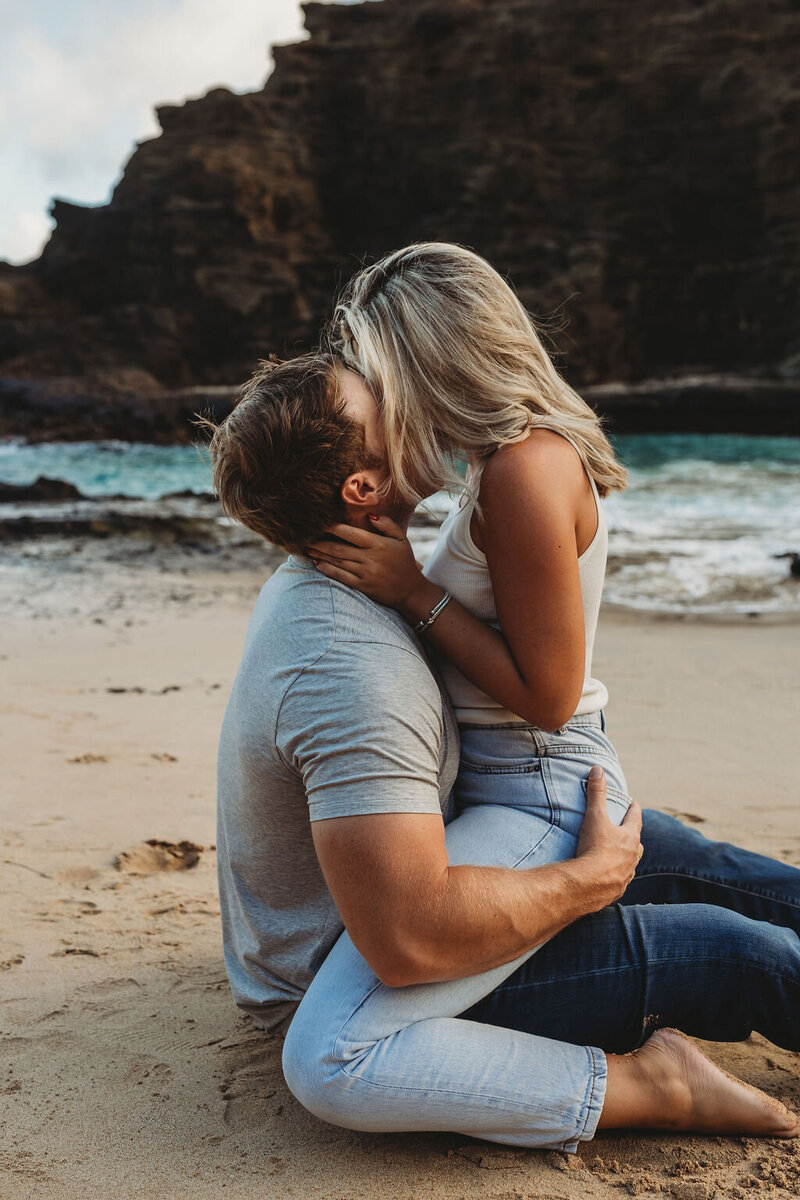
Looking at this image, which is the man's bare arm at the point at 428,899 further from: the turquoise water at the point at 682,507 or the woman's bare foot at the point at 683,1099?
the turquoise water at the point at 682,507

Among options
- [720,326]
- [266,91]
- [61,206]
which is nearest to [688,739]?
[720,326]

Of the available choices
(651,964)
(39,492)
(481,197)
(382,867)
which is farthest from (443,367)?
(481,197)

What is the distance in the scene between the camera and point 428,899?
54.0 inches

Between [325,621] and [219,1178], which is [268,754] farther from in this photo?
[219,1178]

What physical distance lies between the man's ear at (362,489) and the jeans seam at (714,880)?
95 cm

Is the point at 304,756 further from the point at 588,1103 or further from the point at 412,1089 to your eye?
the point at 588,1103

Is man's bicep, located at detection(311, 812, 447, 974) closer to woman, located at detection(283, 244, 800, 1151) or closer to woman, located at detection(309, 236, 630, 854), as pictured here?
woman, located at detection(283, 244, 800, 1151)

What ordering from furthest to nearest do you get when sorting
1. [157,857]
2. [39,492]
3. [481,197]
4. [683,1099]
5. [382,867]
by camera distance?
[481,197]
[39,492]
[157,857]
[683,1099]
[382,867]

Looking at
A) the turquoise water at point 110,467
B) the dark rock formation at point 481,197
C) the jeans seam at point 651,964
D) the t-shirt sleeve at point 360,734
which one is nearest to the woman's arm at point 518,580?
the t-shirt sleeve at point 360,734

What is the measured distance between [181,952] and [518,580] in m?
1.33

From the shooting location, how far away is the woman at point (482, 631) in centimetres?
150

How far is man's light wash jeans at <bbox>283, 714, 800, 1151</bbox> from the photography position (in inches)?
58.9

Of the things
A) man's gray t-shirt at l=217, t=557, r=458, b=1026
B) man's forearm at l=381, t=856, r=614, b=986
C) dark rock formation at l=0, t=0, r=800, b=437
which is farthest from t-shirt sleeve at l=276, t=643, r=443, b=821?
dark rock formation at l=0, t=0, r=800, b=437

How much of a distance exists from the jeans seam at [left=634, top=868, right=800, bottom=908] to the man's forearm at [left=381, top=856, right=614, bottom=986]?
1.29 ft
